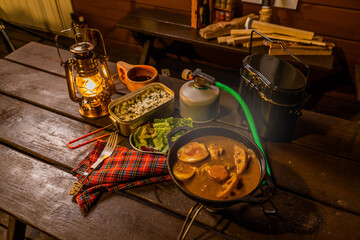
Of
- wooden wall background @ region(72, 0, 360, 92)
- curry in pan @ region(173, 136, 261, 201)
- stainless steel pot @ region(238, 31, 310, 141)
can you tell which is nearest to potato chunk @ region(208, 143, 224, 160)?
curry in pan @ region(173, 136, 261, 201)

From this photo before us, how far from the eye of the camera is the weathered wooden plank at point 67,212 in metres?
1.11

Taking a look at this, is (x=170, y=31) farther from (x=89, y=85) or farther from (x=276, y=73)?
(x=276, y=73)

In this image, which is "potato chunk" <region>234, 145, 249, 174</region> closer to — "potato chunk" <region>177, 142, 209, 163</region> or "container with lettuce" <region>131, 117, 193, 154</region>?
"potato chunk" <region>177, 142, 209, 163</region>

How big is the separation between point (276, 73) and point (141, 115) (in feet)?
2.35

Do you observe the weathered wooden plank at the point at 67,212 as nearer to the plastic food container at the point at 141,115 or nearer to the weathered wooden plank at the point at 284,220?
the weathered wooden plank at the point at 284,220

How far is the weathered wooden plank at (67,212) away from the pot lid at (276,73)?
0.73 metres

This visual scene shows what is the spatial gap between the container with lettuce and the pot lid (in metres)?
0.44

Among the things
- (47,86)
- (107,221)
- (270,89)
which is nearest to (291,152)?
(270,89)

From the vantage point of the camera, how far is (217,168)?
3.69ft

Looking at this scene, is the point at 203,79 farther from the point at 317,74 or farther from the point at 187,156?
the point at 317,74

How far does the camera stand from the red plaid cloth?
1.23 m

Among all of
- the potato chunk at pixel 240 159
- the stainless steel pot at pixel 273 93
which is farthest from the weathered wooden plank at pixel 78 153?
the potato chunk at pixel 240 159

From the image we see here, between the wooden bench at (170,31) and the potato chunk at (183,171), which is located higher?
the potato chunk at (183,171)

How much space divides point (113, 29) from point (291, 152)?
3.38 metres
